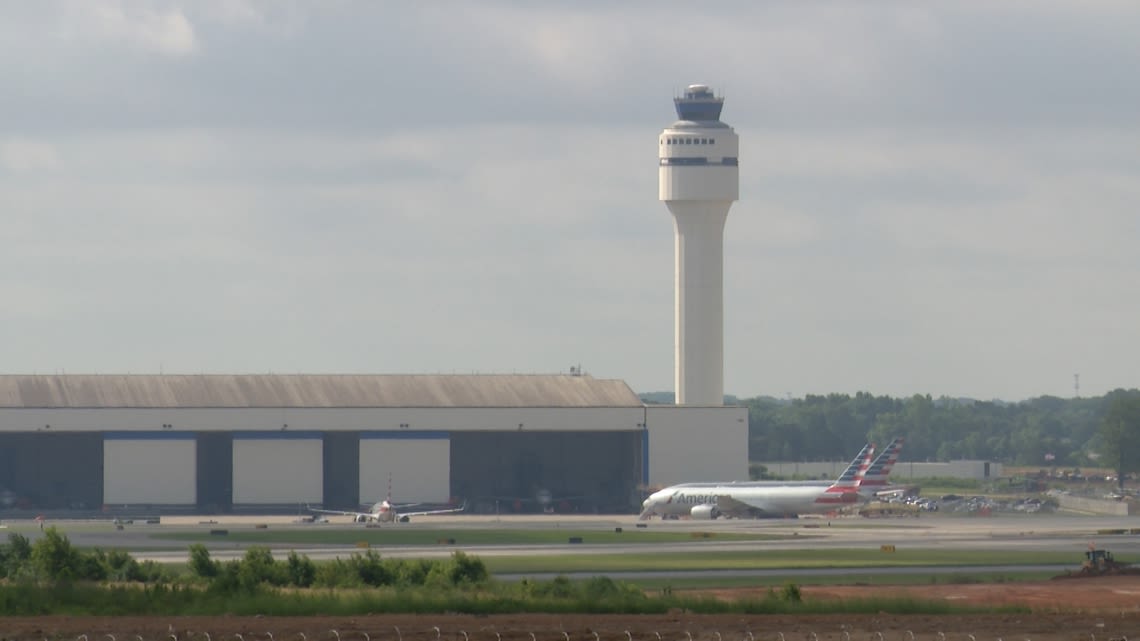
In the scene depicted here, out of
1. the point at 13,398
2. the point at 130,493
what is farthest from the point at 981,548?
the point at 13,398

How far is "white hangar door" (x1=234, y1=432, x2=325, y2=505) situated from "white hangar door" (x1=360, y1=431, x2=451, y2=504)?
3268 mm

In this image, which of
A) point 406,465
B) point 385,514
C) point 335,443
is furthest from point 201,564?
point 335,443

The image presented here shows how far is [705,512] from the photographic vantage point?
126 meters

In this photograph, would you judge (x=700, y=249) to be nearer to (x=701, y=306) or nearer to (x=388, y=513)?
(x=701, y=306)

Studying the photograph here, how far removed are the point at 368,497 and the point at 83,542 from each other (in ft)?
147

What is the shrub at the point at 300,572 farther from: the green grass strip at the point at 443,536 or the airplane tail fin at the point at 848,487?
the airplane tail fin at the point at 848,487

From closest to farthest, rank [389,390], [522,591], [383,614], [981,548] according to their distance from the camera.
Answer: [383,614] → [522,591] → [981,548] → [389,390]

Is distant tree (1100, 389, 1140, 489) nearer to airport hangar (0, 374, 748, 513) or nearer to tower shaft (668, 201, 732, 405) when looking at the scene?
tower shaft (668, 201, 732, 405)

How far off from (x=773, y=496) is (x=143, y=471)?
44222mm

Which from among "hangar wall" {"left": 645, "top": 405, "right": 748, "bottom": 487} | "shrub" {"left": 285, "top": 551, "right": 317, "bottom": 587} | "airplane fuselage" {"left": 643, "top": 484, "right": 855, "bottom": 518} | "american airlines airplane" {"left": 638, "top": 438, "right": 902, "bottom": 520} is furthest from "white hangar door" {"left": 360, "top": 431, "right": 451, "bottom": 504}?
"shrub" {"left": 285, "top": 551, "right": 317, "bottom": 587}

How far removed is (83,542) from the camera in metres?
95.8

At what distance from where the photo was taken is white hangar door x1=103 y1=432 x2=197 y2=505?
138 m

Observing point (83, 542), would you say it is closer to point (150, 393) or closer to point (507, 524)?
point (507, 524)

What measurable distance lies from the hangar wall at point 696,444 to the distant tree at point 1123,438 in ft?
181
